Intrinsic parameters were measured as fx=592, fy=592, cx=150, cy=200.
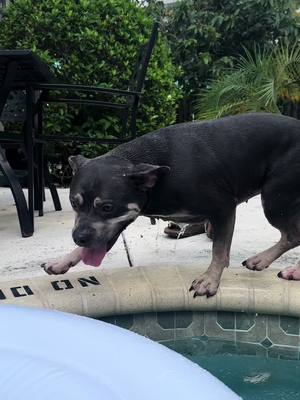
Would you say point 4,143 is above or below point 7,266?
above

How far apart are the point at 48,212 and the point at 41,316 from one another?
→ 3.16 meters

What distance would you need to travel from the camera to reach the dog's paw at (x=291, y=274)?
271 cm

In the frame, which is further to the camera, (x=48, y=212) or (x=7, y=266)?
(x=48, y=212)

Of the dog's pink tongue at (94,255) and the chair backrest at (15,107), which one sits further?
Answer: the chair backrest at (15,107)

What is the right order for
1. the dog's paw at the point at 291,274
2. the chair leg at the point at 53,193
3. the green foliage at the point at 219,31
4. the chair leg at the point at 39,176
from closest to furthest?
the dog's paw at the point at 291,274, the chair leg at the point at 39,176, the chair leg at the point at 53,193, the green foliage at the point at 219,31

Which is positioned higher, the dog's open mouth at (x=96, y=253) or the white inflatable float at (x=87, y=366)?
the white inflatable float at (x=87, y=366)

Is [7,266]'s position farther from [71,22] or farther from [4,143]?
[71,22]

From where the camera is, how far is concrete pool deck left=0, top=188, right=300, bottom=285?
3.21 meters

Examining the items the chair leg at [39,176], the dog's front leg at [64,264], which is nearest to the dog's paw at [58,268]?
the dog's front leg at [64,264]

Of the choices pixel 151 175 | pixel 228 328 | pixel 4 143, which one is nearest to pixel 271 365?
pixel 228 328

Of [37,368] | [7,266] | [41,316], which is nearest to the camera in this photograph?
[37,368]

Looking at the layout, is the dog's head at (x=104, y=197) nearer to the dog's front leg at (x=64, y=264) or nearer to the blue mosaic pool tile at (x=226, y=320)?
the dog's front leg at (x=64, y=264)

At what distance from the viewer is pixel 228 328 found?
8.68 ft

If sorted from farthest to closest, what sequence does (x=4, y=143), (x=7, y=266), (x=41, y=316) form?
(x=4, y=143) < (x=7, y=266) < (x=41, y=316)
